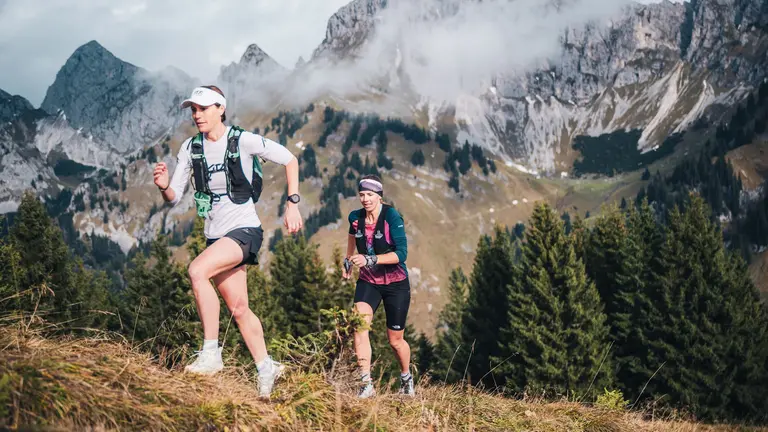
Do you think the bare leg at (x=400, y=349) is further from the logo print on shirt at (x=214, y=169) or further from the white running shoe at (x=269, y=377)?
the logo print on shirt at (x=214, y=169)

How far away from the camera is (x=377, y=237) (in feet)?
29.1

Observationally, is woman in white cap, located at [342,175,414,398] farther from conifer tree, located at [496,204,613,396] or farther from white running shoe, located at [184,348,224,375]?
conifer tree, located at [496,204,613,396]

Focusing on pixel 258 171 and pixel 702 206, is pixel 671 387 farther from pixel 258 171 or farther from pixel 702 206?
pixel 258 171

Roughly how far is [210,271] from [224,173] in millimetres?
1154

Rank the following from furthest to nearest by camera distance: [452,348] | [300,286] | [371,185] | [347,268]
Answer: [452,348], [300,286], [371,185], [347,268]

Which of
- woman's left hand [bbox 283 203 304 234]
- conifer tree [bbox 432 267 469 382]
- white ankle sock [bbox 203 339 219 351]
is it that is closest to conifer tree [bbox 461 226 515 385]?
conifer tree [bbox 432 267 469 382]

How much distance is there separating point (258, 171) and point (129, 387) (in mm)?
3150

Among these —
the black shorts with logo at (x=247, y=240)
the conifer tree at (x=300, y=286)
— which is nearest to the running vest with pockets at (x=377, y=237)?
the black shorts with logo at (x=247, y=240)

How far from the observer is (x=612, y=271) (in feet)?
134

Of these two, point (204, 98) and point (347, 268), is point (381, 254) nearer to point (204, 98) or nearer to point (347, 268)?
point (347, 268)

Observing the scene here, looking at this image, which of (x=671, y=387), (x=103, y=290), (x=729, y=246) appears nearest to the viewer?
(x=671, y=387)

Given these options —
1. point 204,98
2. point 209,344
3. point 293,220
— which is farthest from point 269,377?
point 204,98

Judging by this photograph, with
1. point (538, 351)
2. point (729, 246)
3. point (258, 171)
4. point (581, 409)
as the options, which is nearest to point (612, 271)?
point (538, 351)

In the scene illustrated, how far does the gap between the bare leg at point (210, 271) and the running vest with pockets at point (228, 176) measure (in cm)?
50
